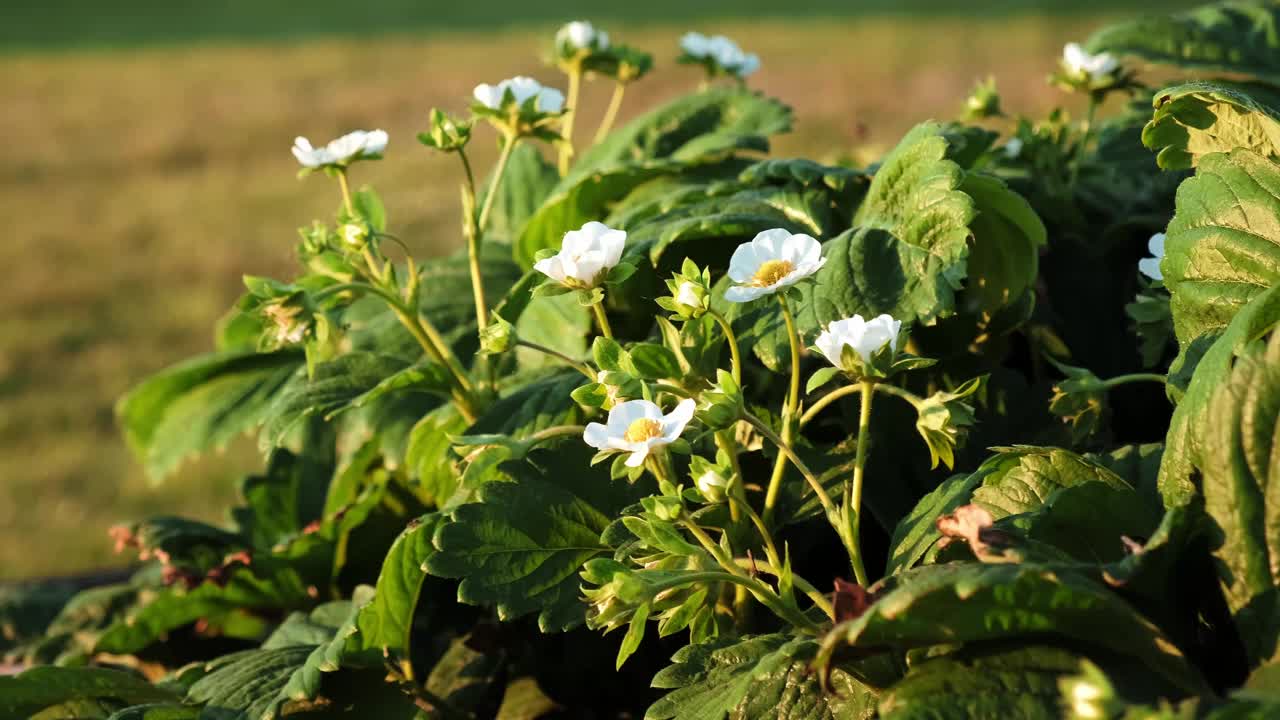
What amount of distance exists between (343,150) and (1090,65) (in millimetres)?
781

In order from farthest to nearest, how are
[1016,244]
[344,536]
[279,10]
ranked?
[279,10] < [344,536] < [1016,244]

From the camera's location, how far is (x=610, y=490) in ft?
3.85


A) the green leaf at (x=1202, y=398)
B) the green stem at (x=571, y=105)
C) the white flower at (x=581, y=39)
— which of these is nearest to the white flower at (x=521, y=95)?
the green stem at (x=571, y=105)

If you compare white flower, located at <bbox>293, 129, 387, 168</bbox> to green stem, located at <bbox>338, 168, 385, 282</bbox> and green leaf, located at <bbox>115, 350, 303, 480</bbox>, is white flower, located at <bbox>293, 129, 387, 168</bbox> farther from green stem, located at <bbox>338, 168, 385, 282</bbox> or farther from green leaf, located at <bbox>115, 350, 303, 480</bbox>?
green leaf, located at <bbox>115, 350, 303, 480</bbox>

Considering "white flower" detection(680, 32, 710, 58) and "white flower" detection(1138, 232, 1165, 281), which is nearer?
"white flower" detection(1138, 232, 1165, 281)

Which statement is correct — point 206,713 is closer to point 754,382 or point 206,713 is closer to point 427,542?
point 427,542

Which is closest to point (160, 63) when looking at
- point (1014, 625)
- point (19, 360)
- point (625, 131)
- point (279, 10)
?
point (279, 10)

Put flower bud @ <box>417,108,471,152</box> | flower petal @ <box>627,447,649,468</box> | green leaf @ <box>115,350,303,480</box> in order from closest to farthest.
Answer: flower petal @ <box>627,447,649,468</box> < flower bud @ <box>417,108,471,152</box> < green leaf @ <box>115,350,303,480</box>

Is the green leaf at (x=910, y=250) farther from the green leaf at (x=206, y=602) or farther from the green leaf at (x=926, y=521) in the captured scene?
the green leaf at (x=206, y=602)

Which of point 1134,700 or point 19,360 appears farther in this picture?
point 19,360

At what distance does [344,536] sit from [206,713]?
331 mm

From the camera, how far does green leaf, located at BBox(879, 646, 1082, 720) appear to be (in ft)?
2.71

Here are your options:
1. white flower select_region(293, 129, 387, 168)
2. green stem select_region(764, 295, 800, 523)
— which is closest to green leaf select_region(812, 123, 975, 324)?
green stem select_region(764, 295, 800, 523)

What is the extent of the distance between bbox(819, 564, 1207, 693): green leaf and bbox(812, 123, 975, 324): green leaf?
31 centimetres
